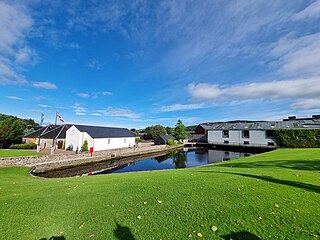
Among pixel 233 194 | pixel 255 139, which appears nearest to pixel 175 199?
pixel 233 194

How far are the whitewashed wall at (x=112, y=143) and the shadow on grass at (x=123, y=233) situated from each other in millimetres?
25842

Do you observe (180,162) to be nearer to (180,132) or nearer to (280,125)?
(180,132)

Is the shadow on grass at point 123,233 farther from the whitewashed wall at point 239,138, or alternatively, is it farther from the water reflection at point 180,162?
the whitewashed wall at point 239,138

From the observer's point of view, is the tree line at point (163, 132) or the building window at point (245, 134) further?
the tree line at point (163, 132)

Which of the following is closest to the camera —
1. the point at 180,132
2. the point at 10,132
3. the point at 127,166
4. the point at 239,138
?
the point at 127,166

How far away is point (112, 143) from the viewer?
3091 centimetres

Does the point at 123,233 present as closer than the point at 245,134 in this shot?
Yes

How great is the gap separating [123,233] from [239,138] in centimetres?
4104

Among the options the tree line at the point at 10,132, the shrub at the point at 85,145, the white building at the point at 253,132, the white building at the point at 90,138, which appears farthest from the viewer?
the white building at the point at 253,132

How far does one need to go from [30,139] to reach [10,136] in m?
4.95

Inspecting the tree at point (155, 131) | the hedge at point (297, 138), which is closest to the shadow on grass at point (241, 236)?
the hedge at point (297, 138)

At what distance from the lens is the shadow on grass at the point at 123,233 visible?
8.64 feet

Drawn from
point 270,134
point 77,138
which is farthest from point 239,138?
point 77,138

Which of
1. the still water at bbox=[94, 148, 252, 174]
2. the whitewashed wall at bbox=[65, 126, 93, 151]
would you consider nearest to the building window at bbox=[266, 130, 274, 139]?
→ the still water at bbox=[94, 148, 252, 174]
